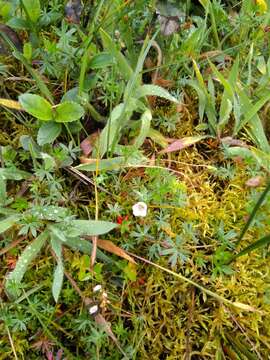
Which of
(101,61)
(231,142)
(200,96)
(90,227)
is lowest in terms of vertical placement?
(90,227)

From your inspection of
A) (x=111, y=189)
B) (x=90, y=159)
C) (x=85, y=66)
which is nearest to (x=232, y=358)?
(x=111, y=189)

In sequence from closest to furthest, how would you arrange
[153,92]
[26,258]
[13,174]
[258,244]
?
[258,244] < [26,258] < [13,174] < [153,92]

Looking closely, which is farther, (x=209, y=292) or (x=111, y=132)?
(x=111, y=132)

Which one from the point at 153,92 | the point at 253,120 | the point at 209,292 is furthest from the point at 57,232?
the point at 253,120

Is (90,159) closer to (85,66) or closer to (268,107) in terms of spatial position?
(85,66)

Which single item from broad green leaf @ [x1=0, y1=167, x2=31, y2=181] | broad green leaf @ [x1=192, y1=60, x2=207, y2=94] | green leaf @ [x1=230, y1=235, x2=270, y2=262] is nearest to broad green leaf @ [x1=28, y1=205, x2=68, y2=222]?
broad green leaf @ [x1=0, y1=167, x2=31, y2=181]

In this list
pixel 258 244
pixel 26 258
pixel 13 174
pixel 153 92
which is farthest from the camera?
pixel 153 92

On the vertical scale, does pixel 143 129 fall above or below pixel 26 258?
above

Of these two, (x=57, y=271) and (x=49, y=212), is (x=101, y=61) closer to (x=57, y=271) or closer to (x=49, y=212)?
(x=49, y=212)
